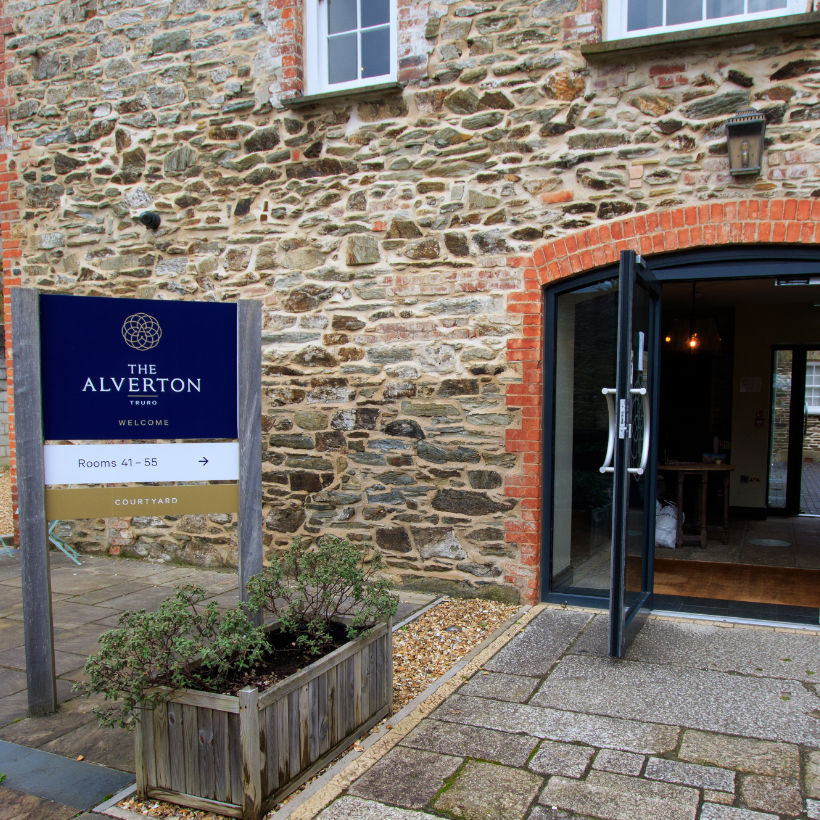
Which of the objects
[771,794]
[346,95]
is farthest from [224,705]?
[346,95]

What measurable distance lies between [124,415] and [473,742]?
7.01 ft

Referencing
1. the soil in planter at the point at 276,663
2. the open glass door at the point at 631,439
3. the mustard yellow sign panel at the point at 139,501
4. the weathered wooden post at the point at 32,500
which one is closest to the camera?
the soil in planter at the point at 276,663

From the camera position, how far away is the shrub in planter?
2508 millimetres

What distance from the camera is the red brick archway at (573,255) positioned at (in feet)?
13.9

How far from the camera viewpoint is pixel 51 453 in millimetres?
3373

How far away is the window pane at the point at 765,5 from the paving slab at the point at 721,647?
146 inches

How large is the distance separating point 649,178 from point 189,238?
354 cm

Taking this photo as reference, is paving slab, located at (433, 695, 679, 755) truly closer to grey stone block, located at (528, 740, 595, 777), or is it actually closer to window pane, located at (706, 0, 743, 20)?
grey stone block, located at (528, 740, 595, 777)

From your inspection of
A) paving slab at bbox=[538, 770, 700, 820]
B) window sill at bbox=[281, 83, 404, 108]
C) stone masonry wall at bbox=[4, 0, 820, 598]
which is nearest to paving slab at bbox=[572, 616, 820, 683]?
stone masonry wall at bbox=[4, 0, 820, 598]

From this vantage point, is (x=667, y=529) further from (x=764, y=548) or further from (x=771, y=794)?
(x=771, y=794)

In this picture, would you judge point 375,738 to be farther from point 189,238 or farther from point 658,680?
point 189,238

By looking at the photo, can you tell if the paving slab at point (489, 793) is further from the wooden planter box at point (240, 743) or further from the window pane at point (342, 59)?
the window pane at point (342, 59)

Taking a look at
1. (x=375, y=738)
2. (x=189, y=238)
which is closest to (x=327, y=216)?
(x=189, y=238)

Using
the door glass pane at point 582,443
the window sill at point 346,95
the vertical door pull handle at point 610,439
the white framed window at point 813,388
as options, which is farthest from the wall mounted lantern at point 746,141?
the white framed window at point 813,388
